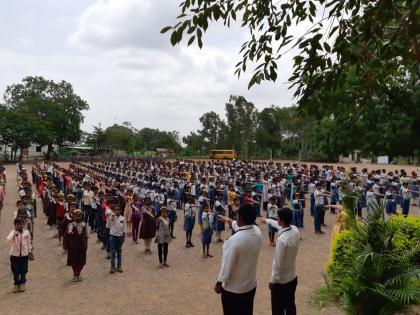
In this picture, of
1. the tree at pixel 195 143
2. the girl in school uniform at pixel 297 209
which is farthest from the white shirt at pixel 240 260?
the tree at pixel 195 143

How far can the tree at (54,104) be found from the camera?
175 ft

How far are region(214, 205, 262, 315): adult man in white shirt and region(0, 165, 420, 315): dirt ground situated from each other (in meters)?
2.70

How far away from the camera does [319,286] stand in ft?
24.5

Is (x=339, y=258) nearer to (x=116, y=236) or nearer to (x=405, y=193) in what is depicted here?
(x=116, y=236)

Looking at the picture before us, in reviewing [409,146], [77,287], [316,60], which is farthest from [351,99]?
[77,287]

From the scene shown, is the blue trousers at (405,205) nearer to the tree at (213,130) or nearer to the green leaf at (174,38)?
the green leaf at (174,38)

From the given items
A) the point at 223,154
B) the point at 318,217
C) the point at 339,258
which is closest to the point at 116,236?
the point at 339,258

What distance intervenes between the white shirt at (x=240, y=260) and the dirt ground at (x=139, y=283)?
2800 mm

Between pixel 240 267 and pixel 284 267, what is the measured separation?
0.84 m

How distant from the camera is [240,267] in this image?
Answer: 3.79 meters

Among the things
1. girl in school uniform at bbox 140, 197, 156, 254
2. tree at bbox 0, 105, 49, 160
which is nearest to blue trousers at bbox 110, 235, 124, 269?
girl in school uniform at bbox 140, 197, 156, 254

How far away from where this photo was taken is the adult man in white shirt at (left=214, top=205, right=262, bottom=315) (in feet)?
12.3

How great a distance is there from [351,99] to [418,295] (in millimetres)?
2231

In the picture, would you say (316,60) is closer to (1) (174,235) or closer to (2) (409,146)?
(2) (409,146)
